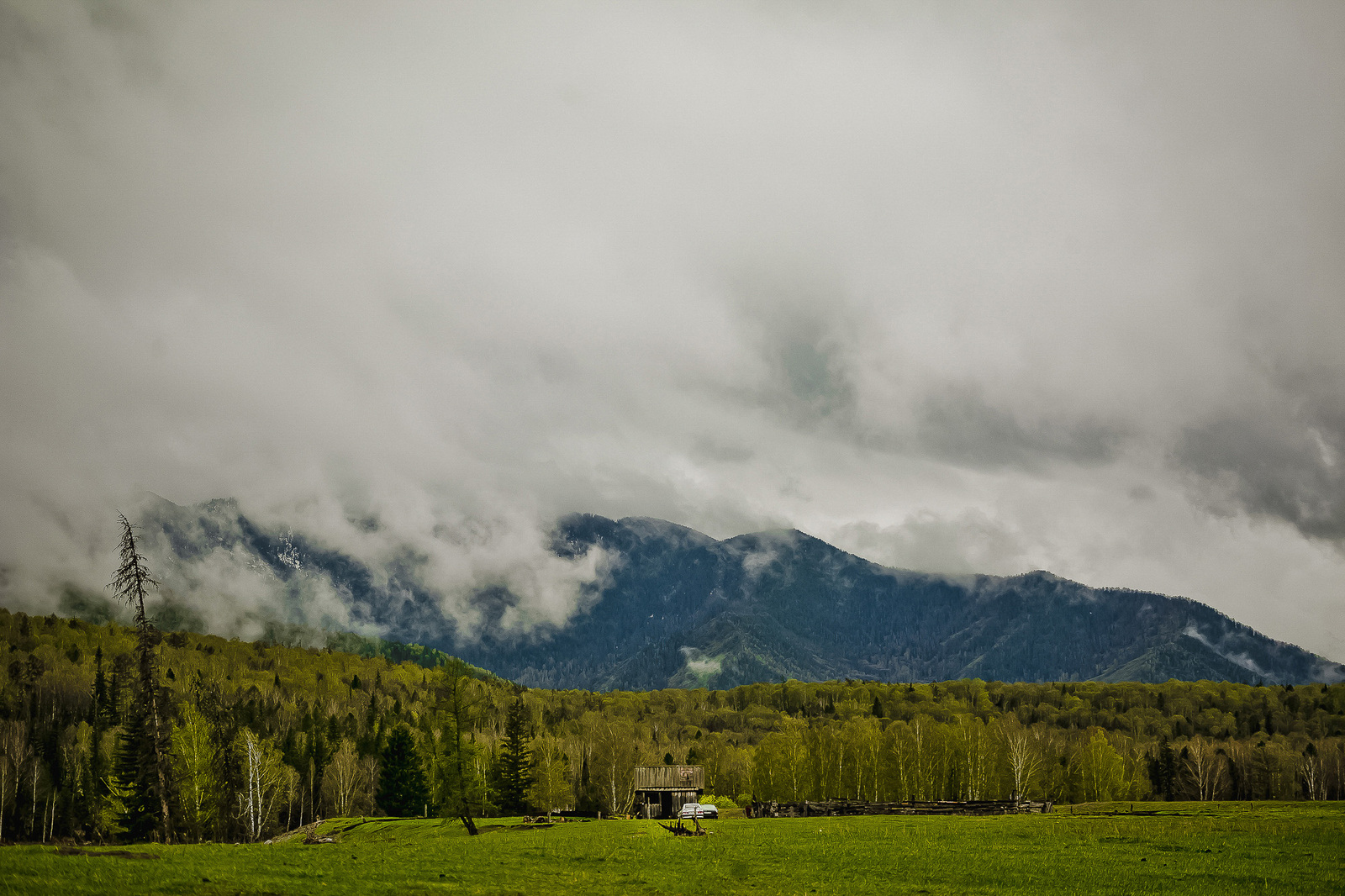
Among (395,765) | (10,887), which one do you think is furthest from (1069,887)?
(395,765)

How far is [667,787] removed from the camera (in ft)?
288

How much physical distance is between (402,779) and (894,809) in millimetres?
67493

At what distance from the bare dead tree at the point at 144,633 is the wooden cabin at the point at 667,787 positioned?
4649 cm

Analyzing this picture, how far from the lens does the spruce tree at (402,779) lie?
118 meters

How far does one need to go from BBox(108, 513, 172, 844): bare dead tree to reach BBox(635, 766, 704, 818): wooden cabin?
153 feet

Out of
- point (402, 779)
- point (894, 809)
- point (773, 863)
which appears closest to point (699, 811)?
point (894, 809)

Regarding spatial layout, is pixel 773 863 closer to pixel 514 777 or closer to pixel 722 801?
pixel 514 777

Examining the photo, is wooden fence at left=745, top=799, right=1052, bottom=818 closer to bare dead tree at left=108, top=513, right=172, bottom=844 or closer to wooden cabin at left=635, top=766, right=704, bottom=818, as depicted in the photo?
wooden cabin at left=635, top=766, right=704, bottom=818

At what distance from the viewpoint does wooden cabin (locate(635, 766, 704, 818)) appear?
87812 millimetres

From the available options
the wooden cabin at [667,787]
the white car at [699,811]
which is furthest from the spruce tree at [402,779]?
the white car at [699,811]

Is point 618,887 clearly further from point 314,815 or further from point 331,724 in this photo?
point 331,724

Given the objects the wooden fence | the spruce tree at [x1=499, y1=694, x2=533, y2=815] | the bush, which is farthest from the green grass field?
→ the bush

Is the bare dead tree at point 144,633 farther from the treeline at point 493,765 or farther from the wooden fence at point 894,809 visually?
the wooden fence at point 894,809

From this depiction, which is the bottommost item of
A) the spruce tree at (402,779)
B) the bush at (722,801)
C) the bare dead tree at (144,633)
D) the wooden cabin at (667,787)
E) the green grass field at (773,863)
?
the bush at (722,801)
